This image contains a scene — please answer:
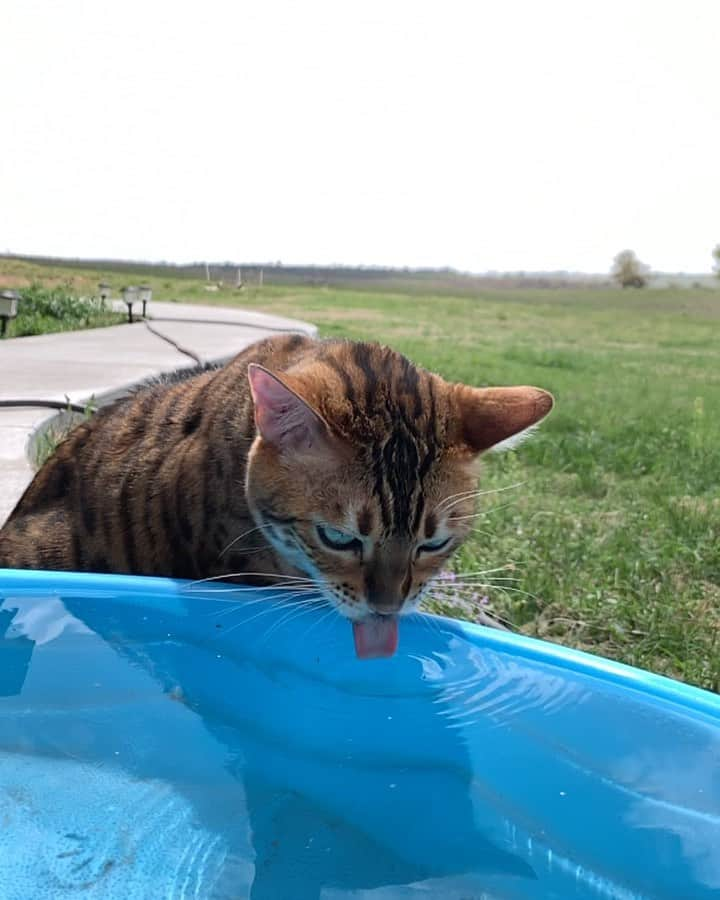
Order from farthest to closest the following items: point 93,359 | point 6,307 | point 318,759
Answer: point 6,307
point 93,359
point 318,759

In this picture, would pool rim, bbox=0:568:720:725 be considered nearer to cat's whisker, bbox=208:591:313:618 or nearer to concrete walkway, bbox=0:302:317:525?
cat's whisker, bbox=208:591:313:618

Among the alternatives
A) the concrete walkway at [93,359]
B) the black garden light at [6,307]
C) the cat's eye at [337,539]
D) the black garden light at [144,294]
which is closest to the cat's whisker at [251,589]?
the cat's eye at [337,539]

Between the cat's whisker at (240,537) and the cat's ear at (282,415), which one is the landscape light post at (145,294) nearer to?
the cat's whisker at (240,537)

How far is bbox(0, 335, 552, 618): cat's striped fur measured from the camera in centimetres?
224

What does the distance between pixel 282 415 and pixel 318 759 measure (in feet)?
2.79

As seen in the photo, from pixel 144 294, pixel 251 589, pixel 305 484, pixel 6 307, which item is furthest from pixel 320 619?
pixel 144 294

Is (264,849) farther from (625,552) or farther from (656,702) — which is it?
(625,552)

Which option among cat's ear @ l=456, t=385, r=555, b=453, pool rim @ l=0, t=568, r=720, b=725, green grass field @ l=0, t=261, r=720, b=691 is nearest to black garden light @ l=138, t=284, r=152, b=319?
green grass field @ l=0, t=261, r=720, b=691

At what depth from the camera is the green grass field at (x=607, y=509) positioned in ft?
10.5

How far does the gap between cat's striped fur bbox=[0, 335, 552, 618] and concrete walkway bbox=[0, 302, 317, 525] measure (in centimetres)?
112

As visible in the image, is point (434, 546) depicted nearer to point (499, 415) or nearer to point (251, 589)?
point (499, 415)

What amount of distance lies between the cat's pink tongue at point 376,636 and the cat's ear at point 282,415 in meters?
0.47

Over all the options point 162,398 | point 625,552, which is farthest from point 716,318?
point 162,398

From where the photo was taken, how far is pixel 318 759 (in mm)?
2316
